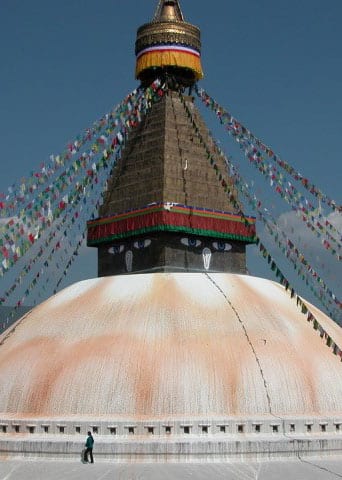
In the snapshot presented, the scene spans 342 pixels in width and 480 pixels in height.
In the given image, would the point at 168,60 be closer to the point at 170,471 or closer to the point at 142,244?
the point at 142,244

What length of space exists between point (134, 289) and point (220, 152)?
550 cm

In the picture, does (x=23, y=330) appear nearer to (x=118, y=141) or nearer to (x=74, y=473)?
(x=74, y=473)

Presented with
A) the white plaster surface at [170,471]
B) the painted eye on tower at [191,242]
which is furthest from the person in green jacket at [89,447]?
the painted eye on tower at [191,242]

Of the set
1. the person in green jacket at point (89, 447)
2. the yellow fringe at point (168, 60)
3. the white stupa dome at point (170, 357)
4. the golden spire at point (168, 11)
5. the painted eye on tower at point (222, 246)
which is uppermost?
the golden spire at point (168, 11)

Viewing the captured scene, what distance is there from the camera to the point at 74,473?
41.9 feet

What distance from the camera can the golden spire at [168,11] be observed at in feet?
68.7

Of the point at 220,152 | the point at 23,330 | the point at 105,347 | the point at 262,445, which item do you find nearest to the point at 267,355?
the point at 262,445

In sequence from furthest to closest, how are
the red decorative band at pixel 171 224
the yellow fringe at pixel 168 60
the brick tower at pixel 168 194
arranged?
the yellow fringe at pixel 168 60 < the brick tower at pixel 168 194 < the red decorative band at pixel 171 224

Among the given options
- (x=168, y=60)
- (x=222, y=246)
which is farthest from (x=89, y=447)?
(x=168, y=60)

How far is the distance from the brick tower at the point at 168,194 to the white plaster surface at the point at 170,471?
603 centimetres

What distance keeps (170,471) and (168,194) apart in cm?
762

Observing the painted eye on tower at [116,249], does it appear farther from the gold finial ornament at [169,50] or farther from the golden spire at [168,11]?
the golden spire at [168,11]

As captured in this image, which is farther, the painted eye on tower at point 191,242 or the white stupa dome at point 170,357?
the painted eye on tower at point 191,242

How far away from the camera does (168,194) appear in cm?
1830
